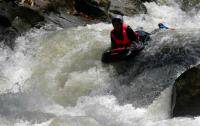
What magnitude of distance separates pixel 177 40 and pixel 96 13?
4150mm

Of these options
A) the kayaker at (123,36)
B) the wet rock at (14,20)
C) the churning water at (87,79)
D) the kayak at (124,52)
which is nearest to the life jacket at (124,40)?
the kayaker at (123,36)

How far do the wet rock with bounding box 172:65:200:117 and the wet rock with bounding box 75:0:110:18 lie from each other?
6.13m

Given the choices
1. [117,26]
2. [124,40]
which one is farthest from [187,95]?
[117,26]

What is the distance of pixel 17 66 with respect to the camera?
1223 cm

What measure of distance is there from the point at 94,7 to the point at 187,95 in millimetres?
6753

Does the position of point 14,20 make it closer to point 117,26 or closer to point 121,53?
point 117,26

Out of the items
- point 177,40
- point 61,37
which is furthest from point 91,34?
point 177,40

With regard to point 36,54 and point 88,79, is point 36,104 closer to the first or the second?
point 88,79

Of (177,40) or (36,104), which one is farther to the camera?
(177,40)

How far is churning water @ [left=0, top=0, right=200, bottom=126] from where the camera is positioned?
360 inches

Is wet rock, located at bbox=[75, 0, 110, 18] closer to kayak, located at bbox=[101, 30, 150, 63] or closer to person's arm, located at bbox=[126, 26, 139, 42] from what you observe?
kayak, located at bbox=[101, 30, 150, 63]

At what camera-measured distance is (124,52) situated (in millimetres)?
10750

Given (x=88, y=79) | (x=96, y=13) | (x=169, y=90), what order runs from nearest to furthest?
(x=169, y=90), (x=88, y=79), (x=96, y=13)

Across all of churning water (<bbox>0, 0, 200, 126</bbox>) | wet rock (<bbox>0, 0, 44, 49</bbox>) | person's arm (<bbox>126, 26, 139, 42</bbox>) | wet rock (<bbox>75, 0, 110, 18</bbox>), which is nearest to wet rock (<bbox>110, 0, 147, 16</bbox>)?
wet rock (<bbox>75, 0, 110, 18</bbox>)
